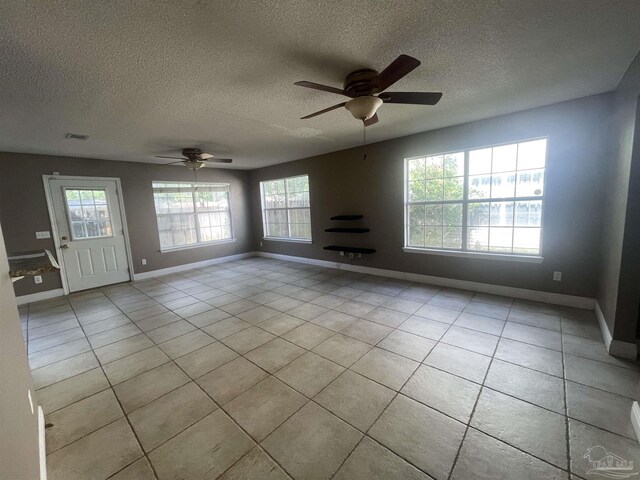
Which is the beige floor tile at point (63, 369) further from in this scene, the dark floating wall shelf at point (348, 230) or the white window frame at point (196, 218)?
the dark floating wall shelf at point (348, 230)

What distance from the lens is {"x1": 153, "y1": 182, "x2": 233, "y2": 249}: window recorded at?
223 inches

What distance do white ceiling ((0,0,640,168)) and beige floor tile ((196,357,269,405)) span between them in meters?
2.43

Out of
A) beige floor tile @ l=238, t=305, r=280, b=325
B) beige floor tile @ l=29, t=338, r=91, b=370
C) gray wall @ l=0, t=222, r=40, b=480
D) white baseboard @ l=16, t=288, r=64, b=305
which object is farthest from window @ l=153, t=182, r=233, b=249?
gray wall @ l=0, t=222, r=40, b=480

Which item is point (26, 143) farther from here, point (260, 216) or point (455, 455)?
point (455, 455)

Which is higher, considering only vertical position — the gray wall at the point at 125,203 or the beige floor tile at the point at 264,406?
the gray wall at the point at 125,203

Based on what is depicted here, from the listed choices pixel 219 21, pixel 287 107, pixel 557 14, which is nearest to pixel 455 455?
pixel 557 14

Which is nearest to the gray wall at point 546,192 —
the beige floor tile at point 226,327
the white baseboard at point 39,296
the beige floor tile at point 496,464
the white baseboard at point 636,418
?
the white baseboard at point 636,418

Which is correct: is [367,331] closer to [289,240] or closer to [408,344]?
[408,344]

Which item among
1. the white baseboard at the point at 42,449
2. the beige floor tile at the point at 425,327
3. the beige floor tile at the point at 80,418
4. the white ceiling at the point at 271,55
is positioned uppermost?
the white ceiling at the point at 271,55

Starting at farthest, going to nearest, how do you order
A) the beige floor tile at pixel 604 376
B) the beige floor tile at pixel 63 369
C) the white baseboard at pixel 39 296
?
the white baseboard at pixel 39 296 < the beige floor tile at pixel 63 369 < the beige floor tile at pixel 604 376

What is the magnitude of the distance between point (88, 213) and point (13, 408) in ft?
15.9

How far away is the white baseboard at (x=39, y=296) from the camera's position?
13.4ft

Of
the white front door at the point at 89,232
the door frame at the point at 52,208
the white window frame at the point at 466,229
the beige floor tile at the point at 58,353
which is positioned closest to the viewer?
the beige floor tile at the point at 58,353

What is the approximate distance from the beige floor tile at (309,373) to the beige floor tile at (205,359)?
595 mm
